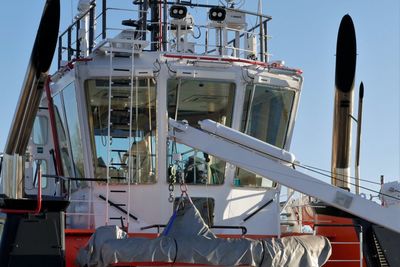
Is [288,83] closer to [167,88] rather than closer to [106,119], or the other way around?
[167,88]

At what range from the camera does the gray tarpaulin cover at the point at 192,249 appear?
12.8 meters

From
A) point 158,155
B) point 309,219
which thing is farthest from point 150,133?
point 309,219

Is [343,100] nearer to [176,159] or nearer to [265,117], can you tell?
[265,117]

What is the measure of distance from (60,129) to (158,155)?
216 centimetres

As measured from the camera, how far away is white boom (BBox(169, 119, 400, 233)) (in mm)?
13695

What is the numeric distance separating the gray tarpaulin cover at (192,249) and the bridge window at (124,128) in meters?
1.99

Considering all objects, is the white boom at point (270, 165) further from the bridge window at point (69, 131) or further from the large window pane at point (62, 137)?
the large window pane at point (62, 137)

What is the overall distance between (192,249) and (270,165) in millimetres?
1883

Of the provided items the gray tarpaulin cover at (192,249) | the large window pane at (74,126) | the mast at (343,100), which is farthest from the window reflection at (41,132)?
the mast at (343,100)

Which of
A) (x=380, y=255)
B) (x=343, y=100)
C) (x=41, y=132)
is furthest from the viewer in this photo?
(x=41, y=132)

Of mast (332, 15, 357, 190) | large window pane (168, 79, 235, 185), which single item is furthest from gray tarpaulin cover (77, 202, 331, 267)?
mast (332, 15, 357, 190)

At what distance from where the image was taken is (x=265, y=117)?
16266 mm

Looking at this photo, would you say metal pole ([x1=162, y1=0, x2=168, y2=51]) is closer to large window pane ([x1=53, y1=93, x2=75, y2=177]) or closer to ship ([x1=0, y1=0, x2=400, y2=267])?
ship ([x1=0, y1=0, x2=400, y2=267])

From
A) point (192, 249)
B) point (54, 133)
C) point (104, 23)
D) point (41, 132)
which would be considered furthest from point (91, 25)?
point (192, 249)
